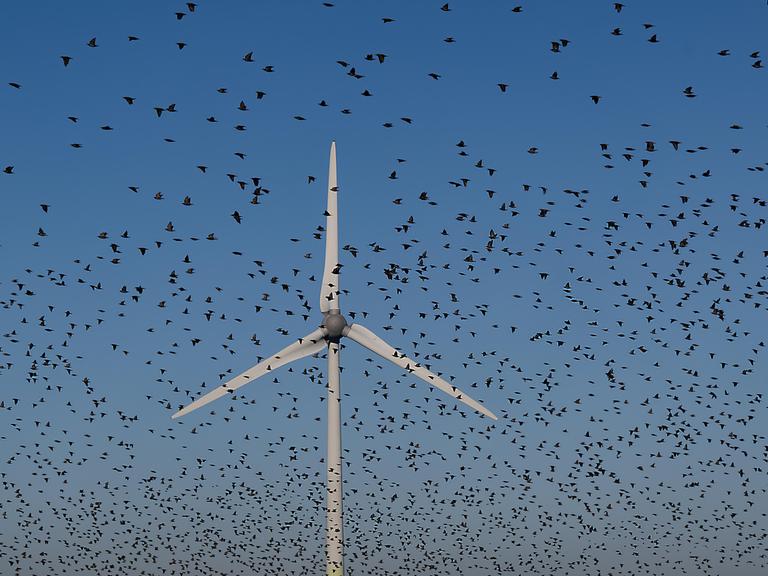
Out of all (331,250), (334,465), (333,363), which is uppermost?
(331,250)

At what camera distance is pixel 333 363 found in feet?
297

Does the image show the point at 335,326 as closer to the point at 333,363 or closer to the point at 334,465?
the point at 333,363

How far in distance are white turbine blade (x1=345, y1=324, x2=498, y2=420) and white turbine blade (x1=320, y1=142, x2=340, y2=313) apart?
2.83 meters

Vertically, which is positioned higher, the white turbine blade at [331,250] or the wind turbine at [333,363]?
the white turbine blade at [331,250]

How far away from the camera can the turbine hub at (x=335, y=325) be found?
8925 centimetres

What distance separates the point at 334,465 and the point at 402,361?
34.4ft

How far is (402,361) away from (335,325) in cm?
580

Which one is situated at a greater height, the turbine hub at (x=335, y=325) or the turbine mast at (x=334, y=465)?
the turbine hub at (x=335, y=325)

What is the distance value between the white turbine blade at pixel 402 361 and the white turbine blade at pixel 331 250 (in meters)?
2.83

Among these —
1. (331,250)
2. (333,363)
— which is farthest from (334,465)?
(331,250)

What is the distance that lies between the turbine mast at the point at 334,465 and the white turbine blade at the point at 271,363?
1620 millimetres

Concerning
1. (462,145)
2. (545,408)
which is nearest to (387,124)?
(462,145)

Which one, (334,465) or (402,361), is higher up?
(402,361)

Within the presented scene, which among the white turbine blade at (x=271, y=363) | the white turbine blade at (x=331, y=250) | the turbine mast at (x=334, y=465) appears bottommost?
the turbine mast at (x=334, y=465)
